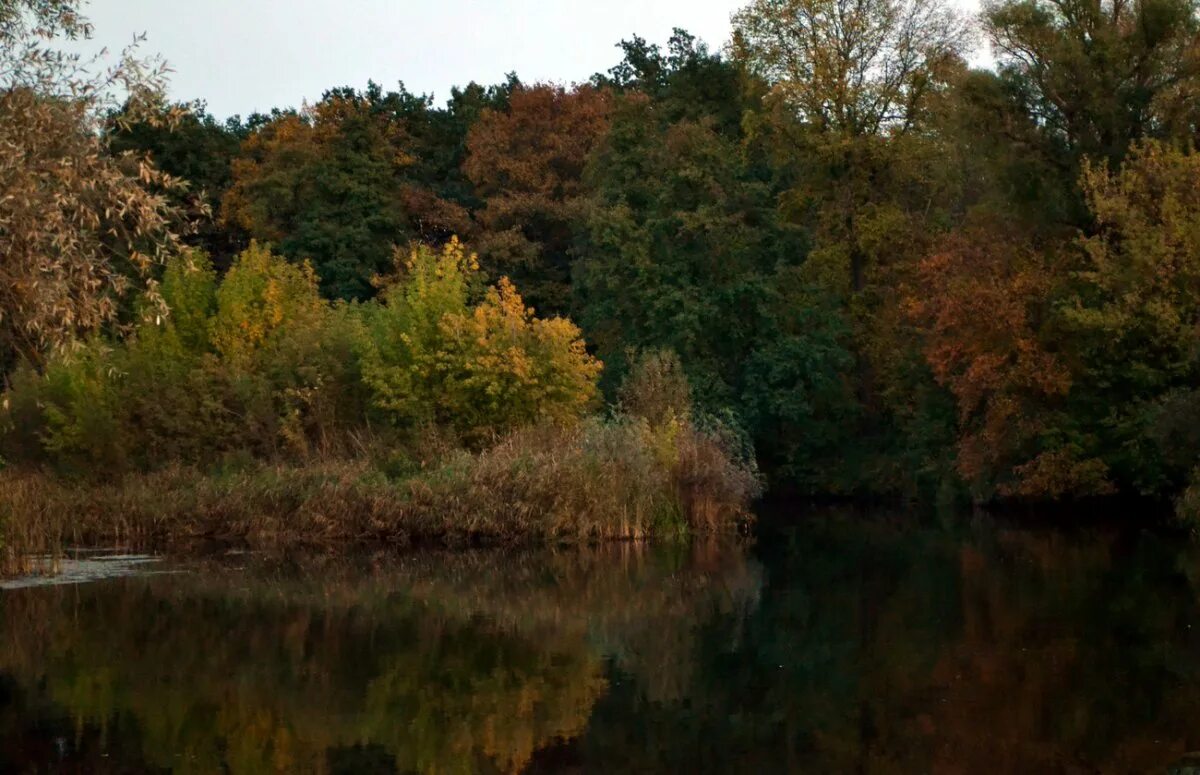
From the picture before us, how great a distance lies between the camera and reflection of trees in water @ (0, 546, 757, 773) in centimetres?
1259

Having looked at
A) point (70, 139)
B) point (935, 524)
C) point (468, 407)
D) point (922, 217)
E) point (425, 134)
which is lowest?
point (935, 524)

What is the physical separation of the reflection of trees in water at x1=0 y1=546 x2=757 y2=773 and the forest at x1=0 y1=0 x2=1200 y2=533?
468cm

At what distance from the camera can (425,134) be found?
55406mm

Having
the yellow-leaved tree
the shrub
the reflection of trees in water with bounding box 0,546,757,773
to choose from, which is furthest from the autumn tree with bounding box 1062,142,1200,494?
the reflection of trees in water with bounding box 0,546,757,773

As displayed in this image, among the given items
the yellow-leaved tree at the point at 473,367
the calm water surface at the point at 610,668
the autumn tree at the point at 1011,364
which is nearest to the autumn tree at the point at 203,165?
the yellow-leaved tree at the point at 473,367

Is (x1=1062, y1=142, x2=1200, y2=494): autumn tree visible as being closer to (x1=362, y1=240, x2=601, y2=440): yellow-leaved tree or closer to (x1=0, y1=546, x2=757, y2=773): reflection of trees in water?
Answer: (x1=362, y1=240, x2=601, y2=440): yellow-leaved tree

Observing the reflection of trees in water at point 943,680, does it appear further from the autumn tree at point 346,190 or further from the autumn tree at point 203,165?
the autumn tree at point 203,165

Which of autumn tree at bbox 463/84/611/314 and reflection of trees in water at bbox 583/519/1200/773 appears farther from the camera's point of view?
autumn tree at bbox 463/84/611/314

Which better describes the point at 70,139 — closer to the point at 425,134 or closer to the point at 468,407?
the point at 468,407

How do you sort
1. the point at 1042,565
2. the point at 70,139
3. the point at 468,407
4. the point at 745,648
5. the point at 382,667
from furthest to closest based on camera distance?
the point at 468,407 → the point at 1042,565 → the point at 745,648 → the point at 382,667 → the point at 70,139

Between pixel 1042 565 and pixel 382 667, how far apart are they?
43.2ft

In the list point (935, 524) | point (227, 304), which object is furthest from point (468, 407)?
point (935, 524)

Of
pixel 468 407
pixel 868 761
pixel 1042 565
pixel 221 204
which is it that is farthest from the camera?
pixel 221 204

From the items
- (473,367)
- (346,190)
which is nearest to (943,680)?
(473,367)
